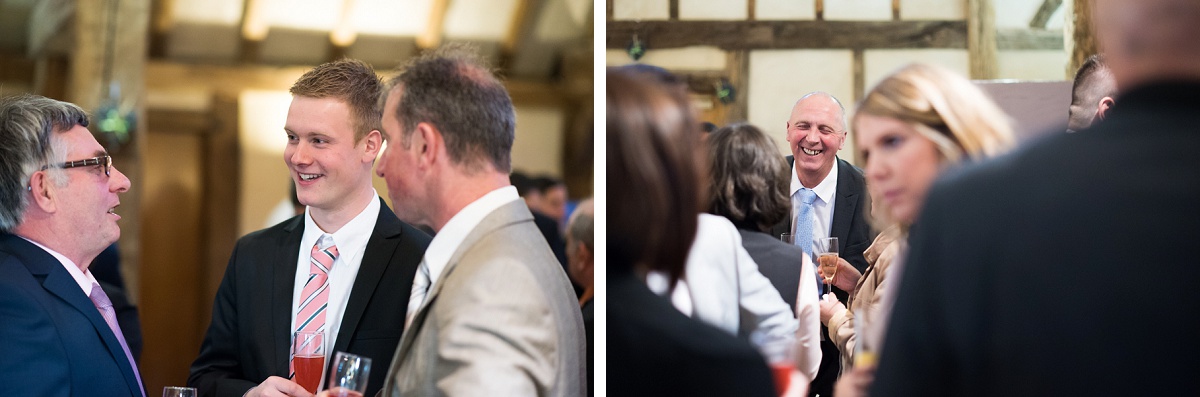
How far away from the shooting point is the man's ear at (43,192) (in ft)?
9.11

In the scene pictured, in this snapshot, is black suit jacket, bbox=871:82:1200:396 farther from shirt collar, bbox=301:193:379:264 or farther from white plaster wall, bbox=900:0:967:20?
shirt collar, bbox=301:193:379:264

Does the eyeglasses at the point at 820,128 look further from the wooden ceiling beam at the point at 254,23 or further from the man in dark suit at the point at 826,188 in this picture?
the wooden ceiling beam at the point at 254,23

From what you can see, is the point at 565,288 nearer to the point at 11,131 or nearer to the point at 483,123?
the point at 483,123

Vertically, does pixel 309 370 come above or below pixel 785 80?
below

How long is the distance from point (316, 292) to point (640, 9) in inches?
51.1

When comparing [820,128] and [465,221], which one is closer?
[465,221]

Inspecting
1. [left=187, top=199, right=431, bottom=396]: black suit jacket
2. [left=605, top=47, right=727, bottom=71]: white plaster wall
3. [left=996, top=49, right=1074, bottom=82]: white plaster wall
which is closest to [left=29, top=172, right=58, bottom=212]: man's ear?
[left=187, top=199, right=431, bottom=396]: black suit jacket

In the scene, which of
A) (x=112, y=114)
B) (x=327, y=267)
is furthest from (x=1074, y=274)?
(x=112, y=114)

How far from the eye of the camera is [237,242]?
3281 mm

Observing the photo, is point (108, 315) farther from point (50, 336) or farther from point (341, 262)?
point (341, 262)

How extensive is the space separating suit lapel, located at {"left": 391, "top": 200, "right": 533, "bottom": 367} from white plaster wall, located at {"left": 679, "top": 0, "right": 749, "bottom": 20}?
89 centimetres

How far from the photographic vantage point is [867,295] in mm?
2512

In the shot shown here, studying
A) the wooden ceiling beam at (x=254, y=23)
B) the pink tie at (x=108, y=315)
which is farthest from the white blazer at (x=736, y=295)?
the wooden ceiling beam at (x=254, y=23)

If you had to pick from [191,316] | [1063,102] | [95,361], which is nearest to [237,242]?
[191,316]
